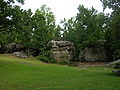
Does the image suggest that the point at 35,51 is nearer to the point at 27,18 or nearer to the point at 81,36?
the point at 81,36

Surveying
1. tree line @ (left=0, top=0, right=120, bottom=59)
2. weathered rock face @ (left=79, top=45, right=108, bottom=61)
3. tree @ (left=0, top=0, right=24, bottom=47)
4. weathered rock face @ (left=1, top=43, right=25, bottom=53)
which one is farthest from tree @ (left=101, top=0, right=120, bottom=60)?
weathered rock face @ (left=1, top=43, right=25, bottom=53)

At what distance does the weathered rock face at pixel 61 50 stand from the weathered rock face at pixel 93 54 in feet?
16.0

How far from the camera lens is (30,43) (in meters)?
46.1

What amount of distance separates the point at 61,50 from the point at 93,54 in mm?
11654

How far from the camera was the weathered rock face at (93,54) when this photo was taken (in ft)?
158

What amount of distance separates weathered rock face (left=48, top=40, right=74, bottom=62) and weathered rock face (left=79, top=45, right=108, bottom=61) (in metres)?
4.87

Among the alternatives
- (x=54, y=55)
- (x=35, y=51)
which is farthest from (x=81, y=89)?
(x=35, y=51)

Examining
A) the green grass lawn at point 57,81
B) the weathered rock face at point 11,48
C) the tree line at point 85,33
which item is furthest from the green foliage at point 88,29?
the green grass lawn at point 57,81

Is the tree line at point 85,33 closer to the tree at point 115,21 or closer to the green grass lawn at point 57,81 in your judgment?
the tree at point 115,21

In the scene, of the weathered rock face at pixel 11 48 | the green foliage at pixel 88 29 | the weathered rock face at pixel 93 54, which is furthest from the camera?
the weathered rock face at pixel 11 48

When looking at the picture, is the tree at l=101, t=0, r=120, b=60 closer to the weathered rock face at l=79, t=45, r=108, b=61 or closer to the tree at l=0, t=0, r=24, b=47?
the weathered rock face at l=79, t=45, r=108, b=61

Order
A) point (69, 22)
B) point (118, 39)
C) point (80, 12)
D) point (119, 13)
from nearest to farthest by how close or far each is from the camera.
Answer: point (119, 13), point (118, 39), point (80, 12), point (69, 22)

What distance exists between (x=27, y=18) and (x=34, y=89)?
15.8m

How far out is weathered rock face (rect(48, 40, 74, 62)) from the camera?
141 ft
